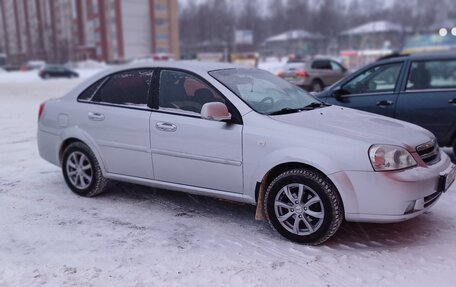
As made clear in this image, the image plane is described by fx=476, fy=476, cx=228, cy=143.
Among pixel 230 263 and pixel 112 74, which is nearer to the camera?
pixel 230 263

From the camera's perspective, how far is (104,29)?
81250mm

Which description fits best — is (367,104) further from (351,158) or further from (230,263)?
(230,263)

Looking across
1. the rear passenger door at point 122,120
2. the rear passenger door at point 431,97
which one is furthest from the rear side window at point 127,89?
the rear passenger door at point 431,97

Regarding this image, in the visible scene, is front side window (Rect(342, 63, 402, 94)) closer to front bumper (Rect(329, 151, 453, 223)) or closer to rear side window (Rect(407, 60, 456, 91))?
rear side window (Rect(407, 60, 456, 91))

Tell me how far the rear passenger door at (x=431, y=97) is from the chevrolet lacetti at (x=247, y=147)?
74.9 inches

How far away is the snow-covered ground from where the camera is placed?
3.56m

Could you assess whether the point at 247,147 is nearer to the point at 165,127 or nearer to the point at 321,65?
the point at 165,127

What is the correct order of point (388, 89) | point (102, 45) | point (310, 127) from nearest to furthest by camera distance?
point (310, 127) → point (388, 89) → point (102, 45)

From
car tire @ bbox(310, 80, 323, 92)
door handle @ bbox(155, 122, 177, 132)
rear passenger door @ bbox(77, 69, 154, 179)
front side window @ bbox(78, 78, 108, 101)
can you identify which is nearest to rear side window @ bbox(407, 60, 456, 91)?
door handle @ bbox(155, 122, 177, 132)

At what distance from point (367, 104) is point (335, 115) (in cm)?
231

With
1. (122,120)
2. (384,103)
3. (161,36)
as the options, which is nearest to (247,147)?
(122,120)

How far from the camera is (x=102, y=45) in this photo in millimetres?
81875

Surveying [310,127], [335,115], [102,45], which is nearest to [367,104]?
[335,115]

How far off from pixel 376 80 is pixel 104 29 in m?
80.0
